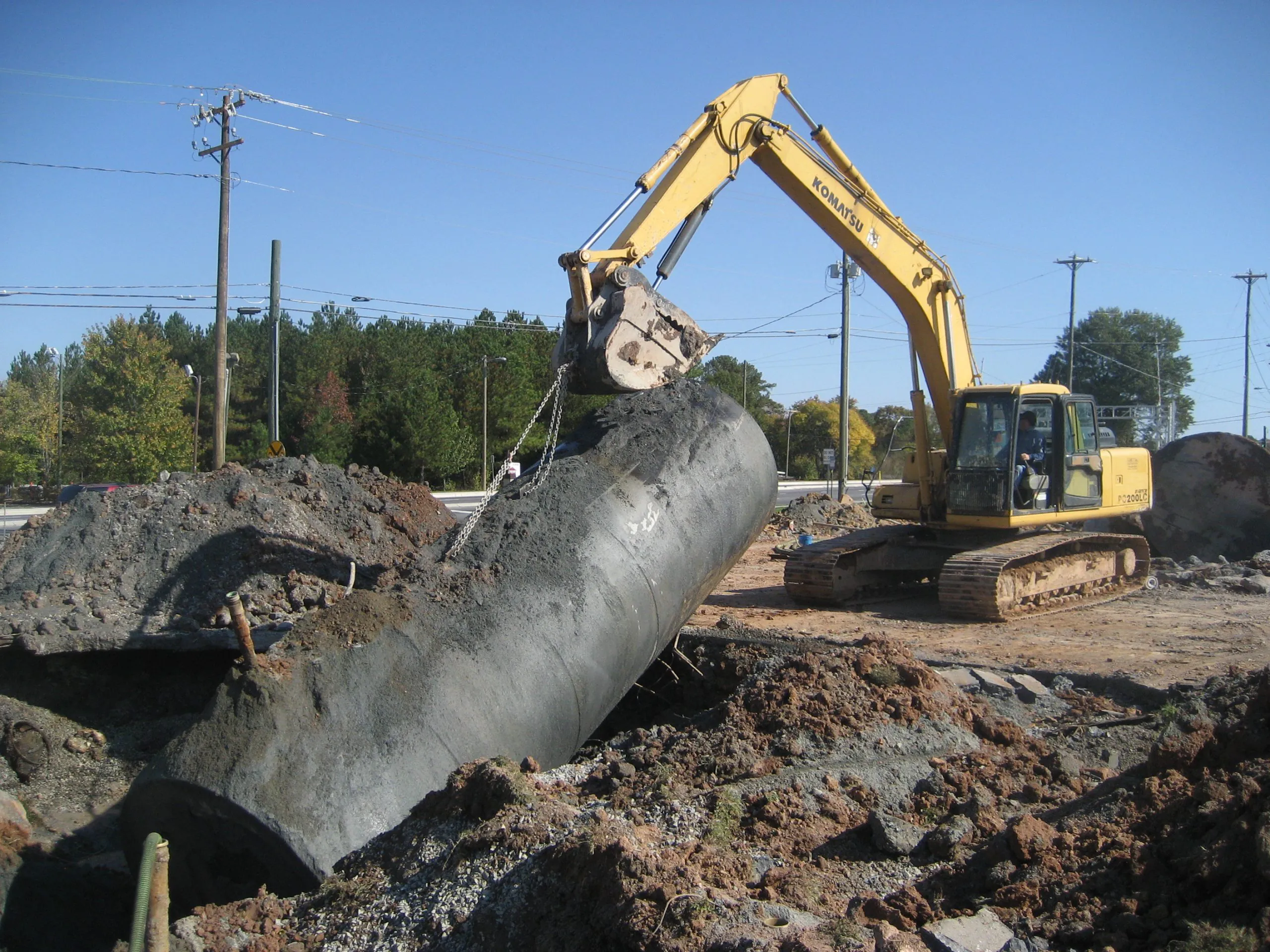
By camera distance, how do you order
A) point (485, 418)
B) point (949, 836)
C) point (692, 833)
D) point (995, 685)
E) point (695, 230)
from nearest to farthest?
point (949, 836) → point (692, 833) → point (995, 685) → point (695, 230) → point (485, 418)

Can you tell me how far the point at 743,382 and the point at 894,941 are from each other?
53.8 metres

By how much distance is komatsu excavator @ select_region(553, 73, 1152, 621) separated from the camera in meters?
9.98

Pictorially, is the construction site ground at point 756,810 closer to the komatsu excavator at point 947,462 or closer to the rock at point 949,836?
the rock at point 949,836

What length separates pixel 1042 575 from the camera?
38.8 ft

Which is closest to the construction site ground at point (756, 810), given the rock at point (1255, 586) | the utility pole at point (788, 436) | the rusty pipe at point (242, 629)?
the rusty pipe at point (242, 629)

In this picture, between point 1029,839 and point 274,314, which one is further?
point 274,314

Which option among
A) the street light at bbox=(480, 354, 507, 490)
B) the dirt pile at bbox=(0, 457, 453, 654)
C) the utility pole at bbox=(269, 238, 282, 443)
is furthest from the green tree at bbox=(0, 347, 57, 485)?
the dirt pile at bbox=(0, 457, 453, 654)

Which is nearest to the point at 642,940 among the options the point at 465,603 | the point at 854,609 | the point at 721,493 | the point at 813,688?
the point at 465,603

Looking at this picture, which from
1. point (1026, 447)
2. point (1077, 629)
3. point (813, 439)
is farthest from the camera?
point (813, 439)

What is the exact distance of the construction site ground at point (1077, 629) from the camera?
354 inches

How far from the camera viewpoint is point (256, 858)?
445 centimetres

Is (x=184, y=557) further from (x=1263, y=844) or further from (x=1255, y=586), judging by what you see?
(x=1255, y=586)

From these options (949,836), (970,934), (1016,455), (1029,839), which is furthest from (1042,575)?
(970,934)

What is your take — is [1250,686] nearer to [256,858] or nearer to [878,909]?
[878,909]
